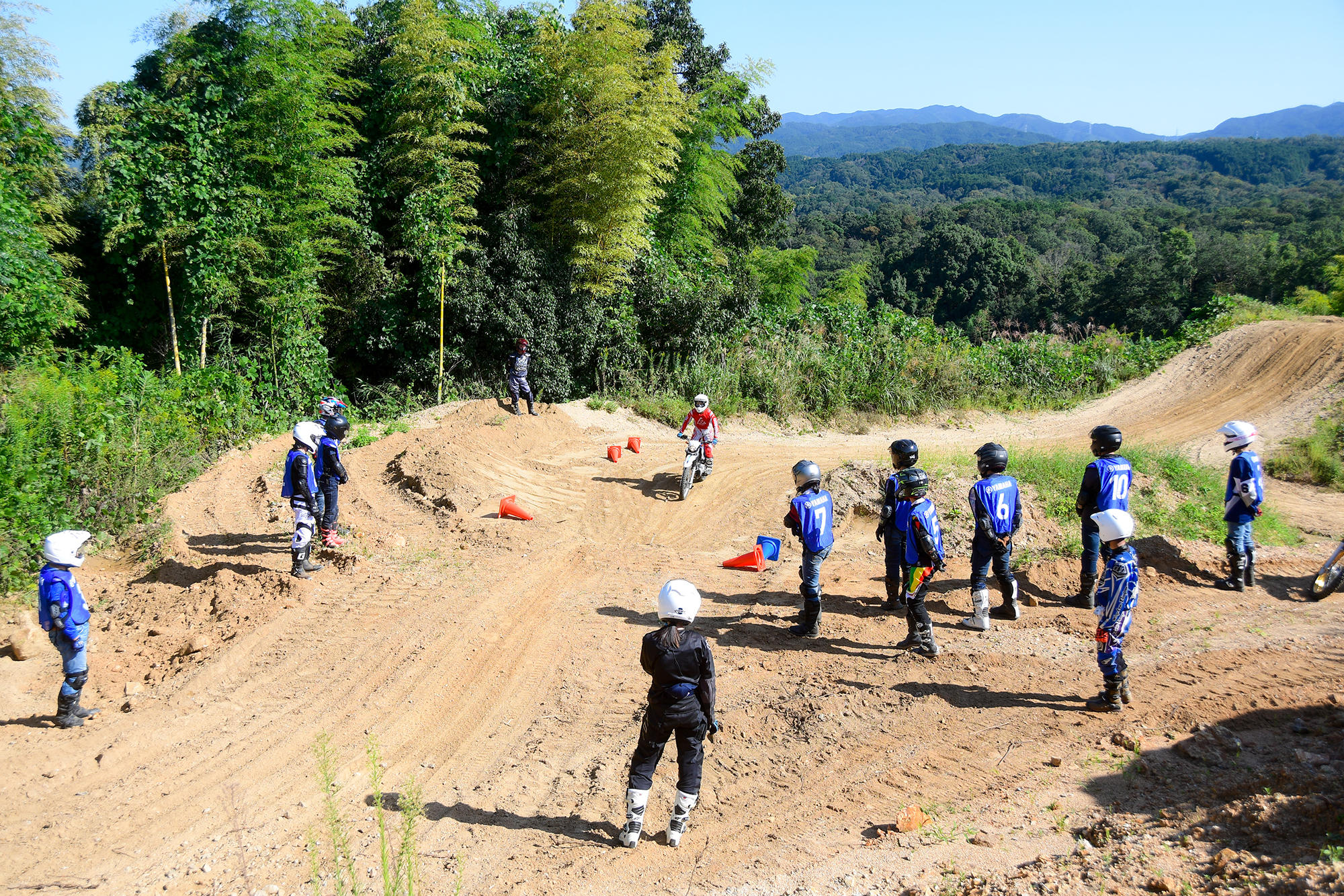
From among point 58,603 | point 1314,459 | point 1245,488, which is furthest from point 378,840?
point 1314,459

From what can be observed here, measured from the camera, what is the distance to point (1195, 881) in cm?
354

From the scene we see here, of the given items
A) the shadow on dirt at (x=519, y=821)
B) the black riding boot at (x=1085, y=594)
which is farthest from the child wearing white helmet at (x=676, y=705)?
the black riding boot at (x=1085, y=594)

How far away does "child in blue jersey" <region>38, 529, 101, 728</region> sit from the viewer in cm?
567

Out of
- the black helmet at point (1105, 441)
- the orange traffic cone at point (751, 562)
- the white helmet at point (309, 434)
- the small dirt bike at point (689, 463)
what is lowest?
the orange traffic cone at point (751, 562)

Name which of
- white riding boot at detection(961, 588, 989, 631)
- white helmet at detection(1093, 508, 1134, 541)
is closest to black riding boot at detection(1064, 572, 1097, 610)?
white riding boot at detection(961, 588, 989, 631)

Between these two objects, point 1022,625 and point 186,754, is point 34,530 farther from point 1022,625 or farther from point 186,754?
point 1022,625

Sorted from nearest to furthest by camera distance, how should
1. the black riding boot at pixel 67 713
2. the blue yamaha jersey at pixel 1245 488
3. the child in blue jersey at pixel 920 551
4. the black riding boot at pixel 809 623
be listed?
the black riding boot at pixel 67 713 → the child in blue jersey at pixel 920 551 → the black riding boot at pixel 809 623 → the blue yamaha jersey at pixel 1245 488

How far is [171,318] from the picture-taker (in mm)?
13508

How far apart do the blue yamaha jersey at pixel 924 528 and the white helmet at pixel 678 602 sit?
2.65 metres

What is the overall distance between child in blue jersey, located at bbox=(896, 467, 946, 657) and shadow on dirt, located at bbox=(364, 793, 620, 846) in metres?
3.10

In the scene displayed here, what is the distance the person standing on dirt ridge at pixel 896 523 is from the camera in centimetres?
653

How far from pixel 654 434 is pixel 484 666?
7.86 metres

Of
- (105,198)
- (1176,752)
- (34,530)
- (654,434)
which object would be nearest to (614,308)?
(654,434)

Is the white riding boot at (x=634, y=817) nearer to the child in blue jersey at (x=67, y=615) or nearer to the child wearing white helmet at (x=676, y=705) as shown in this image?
the child wearing white helmet at (x=676, y=705)
